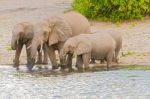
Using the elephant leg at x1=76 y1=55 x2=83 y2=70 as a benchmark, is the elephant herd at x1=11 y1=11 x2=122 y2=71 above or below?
above

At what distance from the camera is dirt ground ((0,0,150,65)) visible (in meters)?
18.8

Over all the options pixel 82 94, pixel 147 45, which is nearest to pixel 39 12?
pixel 147 45

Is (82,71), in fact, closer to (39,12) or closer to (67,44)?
(67,44)

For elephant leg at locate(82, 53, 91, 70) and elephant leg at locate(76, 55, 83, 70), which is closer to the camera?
elephant leg at locate(82, 53, 91, 70)

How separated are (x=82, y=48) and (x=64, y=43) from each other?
80 centimetres

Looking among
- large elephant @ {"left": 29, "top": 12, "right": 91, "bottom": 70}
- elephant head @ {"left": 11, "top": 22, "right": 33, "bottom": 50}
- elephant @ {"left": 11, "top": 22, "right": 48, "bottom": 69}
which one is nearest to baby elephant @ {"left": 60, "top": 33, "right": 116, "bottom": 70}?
large elephant @ {"left": 29, "top": 12, "right": 91, "bottom": 70}

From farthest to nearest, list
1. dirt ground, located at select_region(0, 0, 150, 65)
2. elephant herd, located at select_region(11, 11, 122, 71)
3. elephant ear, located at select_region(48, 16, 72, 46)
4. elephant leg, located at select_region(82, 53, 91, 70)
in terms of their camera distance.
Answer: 1. dirt ground, located at select_region(0, 0, 150, 65)
2. elephant ear, located at select_region(48, 16, 72, 46)
3. elephant herd, located at select_region(11, 11, 122, 71)
4. elephant leg, located at select_region(82, 53, 91, 70)

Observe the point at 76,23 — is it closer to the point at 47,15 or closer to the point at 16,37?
the point at 16,37

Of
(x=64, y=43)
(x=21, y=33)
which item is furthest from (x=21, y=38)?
(x=64, y=43)

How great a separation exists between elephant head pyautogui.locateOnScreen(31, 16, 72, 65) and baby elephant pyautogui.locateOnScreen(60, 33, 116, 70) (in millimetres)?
578

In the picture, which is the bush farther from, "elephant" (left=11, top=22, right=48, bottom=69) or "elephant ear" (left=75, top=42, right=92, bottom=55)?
"elephant ear" (left=75, top=42, right=92, bottom=55)

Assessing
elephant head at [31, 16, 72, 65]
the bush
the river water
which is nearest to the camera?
the river water

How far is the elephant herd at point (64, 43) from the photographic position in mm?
16875

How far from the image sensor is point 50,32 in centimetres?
1753
